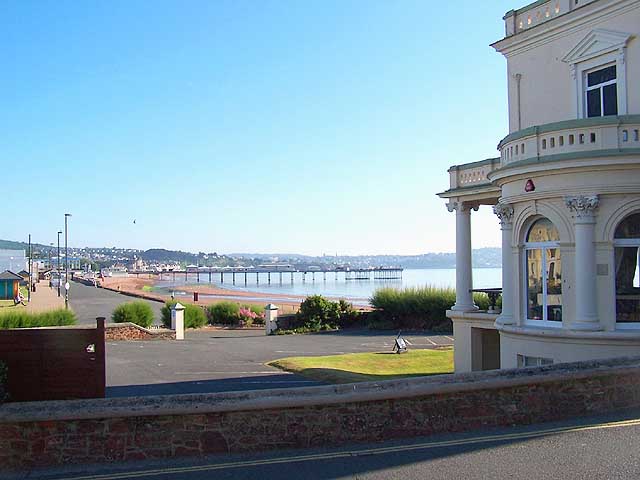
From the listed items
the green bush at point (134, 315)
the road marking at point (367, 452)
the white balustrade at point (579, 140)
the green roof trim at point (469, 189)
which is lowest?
the green bush at point (134, 315)

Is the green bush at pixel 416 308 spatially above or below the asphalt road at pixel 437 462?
below

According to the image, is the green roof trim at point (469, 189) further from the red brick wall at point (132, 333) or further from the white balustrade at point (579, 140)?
the red brick wall at point (132, 333)

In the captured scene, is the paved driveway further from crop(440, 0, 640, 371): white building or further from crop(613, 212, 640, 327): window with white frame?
crop(613, 212, 640, 327): window with white frame

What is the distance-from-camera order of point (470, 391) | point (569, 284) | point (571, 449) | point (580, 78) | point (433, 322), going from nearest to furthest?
point (571, 449) → point (470, 391) → point (569, 284) → point (580, 78) → point (433, 322)

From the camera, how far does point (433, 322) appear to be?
38.2 m

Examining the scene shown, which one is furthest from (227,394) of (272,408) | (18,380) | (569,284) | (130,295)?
(130,295)

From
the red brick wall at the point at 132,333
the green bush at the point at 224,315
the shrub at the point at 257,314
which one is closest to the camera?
the red brick wall at the point at 132,333

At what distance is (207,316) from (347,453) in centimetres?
3328

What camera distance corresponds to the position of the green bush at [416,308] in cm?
3809

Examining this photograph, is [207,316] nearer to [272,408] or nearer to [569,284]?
[569,284]

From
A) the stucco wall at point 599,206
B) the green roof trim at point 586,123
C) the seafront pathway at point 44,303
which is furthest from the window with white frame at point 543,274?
the seafront pathway at point 44,303

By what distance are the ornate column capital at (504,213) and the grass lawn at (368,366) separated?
594 cm

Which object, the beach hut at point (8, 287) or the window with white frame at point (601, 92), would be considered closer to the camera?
the window with white frame at point (601, 92)

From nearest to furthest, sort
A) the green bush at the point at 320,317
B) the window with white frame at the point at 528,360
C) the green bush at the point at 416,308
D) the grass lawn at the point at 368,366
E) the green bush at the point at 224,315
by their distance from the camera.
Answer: the window with white frame at the point at 528,360 → the grass lawn at the point at 368,366 → the green bush at the point at 320,317 → the green bush at the point at 416,308 → the green bush at the point at 224,315
